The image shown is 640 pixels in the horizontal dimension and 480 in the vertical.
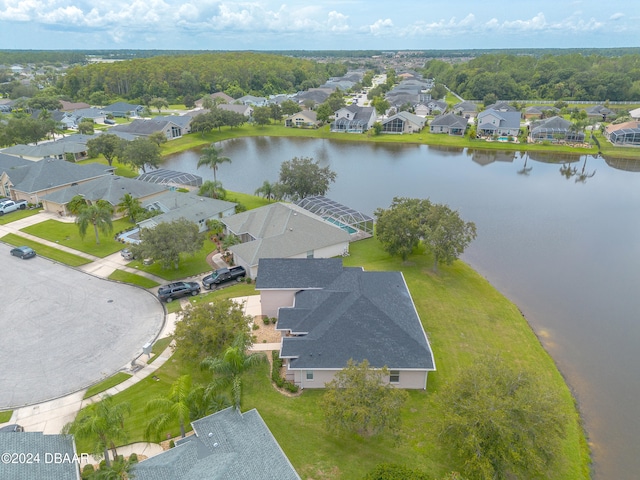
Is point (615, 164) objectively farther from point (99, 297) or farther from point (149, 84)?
point (149, 84)

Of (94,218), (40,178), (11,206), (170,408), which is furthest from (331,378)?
(40,178)

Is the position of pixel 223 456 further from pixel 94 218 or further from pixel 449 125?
pixel 449 125

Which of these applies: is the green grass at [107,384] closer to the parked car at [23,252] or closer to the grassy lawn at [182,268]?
the grassy lawn at [182,268]

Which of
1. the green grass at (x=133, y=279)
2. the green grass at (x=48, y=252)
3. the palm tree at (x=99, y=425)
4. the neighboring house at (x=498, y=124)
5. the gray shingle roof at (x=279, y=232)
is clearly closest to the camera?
the palm tree at (x=99, y=425)

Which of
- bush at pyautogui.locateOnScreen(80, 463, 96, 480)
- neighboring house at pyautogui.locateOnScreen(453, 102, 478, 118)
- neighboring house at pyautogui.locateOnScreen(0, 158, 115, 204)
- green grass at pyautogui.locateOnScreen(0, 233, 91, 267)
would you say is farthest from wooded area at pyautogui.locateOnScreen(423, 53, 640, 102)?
bush at pyautogui.locateOnScreen(80, 463, 96, 480)

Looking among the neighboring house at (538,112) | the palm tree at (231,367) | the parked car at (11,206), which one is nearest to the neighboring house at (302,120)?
the neighboring house at (538,112)

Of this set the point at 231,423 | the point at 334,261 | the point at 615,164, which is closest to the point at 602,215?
the point at 615,164

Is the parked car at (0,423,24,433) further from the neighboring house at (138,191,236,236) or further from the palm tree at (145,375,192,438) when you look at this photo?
the neighboring house at (138,191,236,236)
